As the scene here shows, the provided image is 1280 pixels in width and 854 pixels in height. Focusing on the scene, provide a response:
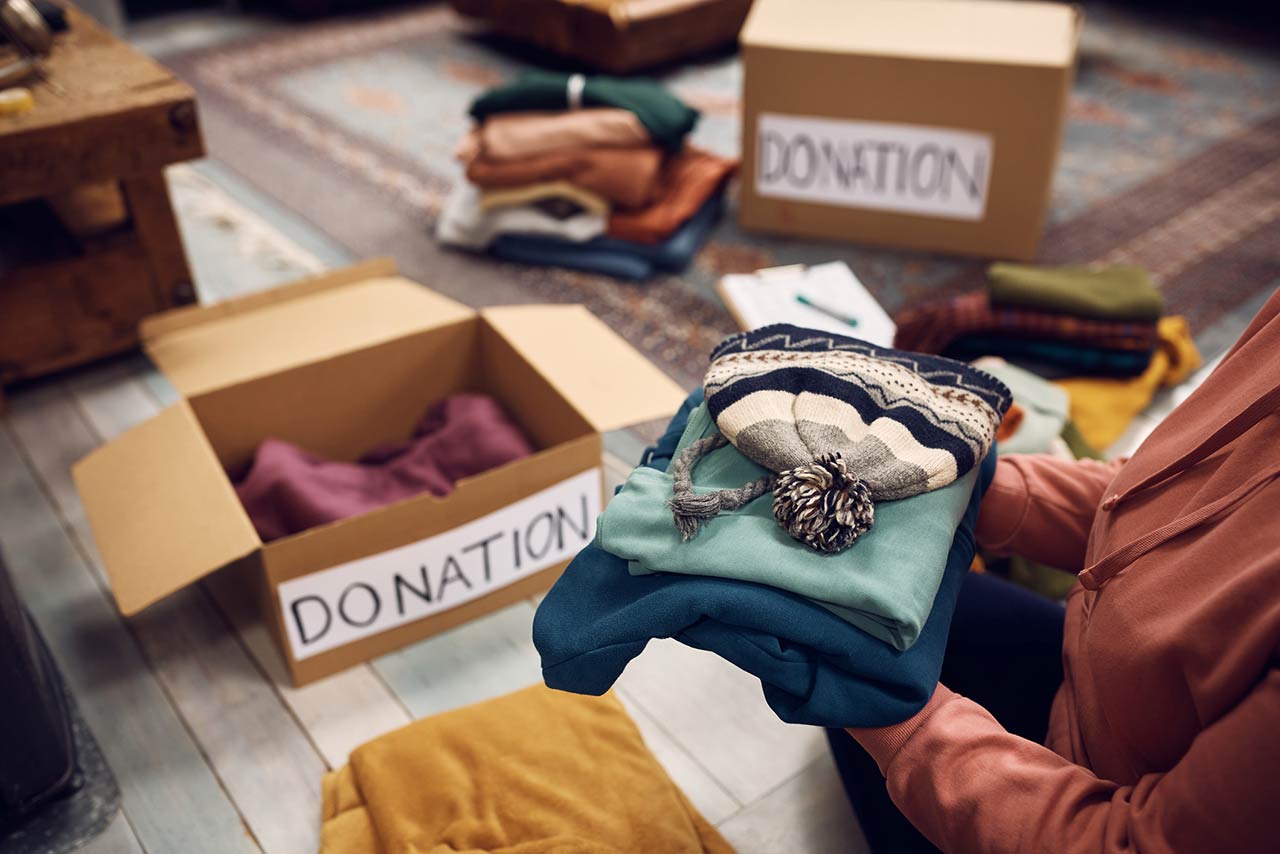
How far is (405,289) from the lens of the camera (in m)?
1.78

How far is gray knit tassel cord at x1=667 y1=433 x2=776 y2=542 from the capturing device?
908 mm

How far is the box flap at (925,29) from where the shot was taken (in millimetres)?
2131

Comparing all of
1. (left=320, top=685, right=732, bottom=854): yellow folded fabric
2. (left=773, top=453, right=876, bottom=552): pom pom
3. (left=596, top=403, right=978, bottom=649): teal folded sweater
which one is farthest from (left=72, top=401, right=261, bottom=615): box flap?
(left=773, top=453, right=876, bottom=552): pom pom

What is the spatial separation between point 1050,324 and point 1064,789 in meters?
1.14

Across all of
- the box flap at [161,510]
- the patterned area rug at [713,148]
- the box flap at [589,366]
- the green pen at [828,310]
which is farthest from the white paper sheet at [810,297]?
the box flap at [161,510]

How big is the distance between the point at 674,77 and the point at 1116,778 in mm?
2814

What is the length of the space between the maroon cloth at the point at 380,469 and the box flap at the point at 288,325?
0.13m

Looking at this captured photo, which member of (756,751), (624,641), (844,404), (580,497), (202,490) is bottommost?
(756,751)

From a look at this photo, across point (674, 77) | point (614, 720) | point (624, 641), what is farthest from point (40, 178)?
point (674, 77)

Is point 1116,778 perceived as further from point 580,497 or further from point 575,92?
point 575,92

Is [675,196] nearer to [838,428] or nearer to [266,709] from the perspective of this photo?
[266,709]

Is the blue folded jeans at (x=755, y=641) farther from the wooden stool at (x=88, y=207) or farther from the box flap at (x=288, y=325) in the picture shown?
the wooden stool at (x=88, y=207)

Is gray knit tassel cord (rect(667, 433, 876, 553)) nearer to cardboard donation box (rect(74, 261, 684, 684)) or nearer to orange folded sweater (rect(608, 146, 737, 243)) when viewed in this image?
cardboard donation box (rect(74, 261, 684, 684))

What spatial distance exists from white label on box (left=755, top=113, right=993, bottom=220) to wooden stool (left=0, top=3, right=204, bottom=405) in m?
1.15
